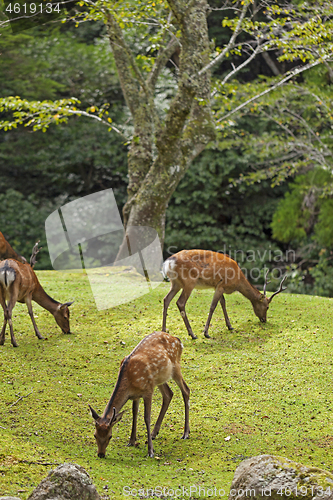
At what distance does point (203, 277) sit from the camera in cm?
727

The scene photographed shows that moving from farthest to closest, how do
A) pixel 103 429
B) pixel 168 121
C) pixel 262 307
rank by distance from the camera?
pixel 168 121 → pixel 262 307 → pixel 103 429

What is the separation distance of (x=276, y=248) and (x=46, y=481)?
14.1 meters

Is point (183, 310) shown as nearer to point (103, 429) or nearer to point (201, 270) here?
point (201, 270)

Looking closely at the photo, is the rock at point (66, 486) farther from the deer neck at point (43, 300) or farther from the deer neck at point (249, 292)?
the deer neck at point (249, 292)

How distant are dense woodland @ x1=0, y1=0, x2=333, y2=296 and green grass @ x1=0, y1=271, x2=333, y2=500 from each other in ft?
24.7

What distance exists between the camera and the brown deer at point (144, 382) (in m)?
4.03

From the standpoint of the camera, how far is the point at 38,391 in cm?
527

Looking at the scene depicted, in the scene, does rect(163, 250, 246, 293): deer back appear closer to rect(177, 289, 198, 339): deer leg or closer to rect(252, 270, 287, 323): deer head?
rect(177, 289, 198, 339): deer leg

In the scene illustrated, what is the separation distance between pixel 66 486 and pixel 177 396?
8.38 feet

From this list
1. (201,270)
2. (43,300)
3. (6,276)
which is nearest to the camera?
(6,276)

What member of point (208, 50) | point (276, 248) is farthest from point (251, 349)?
point (276, 248)

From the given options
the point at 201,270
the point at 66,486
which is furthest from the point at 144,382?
the point at 201,270

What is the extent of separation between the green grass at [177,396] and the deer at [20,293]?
221 millimetres

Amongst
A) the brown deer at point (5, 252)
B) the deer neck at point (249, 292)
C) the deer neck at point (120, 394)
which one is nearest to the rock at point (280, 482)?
the deer neck at point (120, 394)
